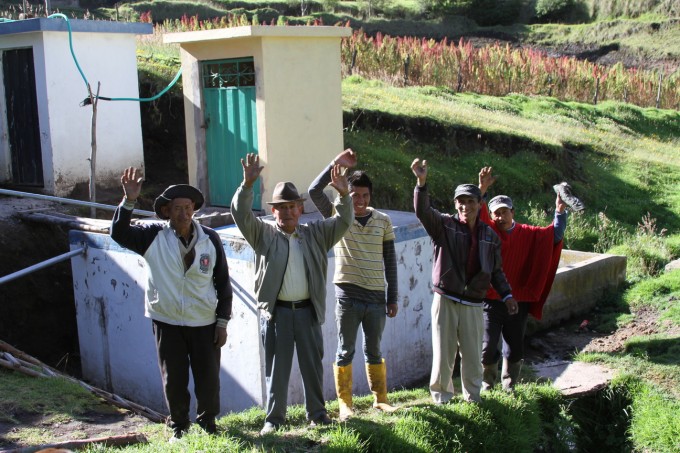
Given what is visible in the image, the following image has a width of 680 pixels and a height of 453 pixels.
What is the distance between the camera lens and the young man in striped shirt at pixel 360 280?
573 cm

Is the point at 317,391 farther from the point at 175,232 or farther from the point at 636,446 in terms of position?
the point at 636,446

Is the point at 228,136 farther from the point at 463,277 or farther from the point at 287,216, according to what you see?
the point at 463,277

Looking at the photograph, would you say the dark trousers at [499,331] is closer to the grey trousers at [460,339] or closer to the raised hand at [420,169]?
the grey trousers at [460,339]

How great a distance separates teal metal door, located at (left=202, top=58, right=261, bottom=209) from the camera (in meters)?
9.07

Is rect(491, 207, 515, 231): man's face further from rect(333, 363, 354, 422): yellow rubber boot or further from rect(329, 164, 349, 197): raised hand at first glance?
rect(333, 363, 354, 422): yellow rubber boot

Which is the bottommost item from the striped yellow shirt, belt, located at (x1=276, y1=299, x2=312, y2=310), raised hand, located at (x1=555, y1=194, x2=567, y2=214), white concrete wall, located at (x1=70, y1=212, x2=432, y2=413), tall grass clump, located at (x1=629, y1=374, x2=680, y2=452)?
tall grass clump, located at (x1=629, y1=374, x2=680, y2=452)

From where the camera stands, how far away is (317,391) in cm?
549

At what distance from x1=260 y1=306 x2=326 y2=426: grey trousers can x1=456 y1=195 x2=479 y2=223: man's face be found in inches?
54.4

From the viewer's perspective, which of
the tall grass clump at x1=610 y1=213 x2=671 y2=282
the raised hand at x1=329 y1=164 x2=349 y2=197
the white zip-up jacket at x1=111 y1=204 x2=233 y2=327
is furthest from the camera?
the tall grass clump at x1=610 y1=213 x2=671 y2=282

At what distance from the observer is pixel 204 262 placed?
519 cm

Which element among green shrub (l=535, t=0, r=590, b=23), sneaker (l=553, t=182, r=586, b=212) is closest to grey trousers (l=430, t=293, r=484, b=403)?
sneaker (l=553, t=182, r=586, b=212)

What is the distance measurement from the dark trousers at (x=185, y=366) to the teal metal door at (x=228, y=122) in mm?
3881

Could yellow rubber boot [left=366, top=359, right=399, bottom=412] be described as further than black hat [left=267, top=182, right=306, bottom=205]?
Yes

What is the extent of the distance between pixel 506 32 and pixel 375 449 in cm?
4623
